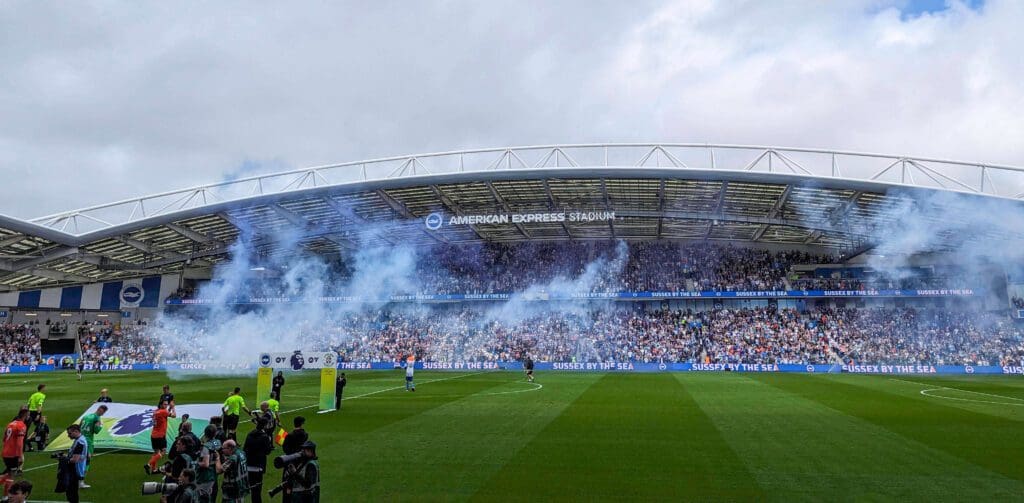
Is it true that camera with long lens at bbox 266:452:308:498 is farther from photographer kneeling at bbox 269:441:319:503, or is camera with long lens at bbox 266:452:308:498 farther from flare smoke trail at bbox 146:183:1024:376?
flare smoke trail at bbox 146:183:1024:376

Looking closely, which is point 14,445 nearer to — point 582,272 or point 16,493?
point 16,493

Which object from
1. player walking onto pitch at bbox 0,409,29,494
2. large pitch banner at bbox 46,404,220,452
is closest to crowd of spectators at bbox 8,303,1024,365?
large pitch banner at bbox 46,404,220,452

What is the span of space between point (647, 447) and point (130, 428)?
38.8 ft

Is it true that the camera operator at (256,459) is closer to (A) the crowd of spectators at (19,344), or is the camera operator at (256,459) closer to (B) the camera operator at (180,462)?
(B) the camera operator at (180,462)

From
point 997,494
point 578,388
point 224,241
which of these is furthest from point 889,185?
point 224,241

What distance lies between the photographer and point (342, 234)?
47.6m

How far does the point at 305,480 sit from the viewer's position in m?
6.75

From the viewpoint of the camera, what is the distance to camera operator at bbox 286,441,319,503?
6734 millimetres

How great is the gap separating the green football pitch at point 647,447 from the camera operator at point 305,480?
2268mm

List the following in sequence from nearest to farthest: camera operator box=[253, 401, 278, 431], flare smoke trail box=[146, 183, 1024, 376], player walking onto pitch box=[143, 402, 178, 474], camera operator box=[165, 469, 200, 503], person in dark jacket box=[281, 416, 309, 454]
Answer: camera operator box=[165, 469, 200, 503], person in dark jacket box=[281, 416, 309, 454], camera operator box=[253, 401, 278, 431], player walking onto pitch box=[143, 402, 178, 474], flare smoke trail box=[146, 183, 1024, 376]

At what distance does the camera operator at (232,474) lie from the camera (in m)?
7.31

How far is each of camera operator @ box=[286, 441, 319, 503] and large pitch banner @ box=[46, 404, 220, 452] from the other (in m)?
7.01

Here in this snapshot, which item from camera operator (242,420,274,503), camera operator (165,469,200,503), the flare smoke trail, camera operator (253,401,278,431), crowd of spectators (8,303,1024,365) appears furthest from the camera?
the flare smoke trail

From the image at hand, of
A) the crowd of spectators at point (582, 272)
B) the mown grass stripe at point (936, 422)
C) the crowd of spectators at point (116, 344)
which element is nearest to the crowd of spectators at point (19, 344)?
the crowd of spectators at point (116, 344)
